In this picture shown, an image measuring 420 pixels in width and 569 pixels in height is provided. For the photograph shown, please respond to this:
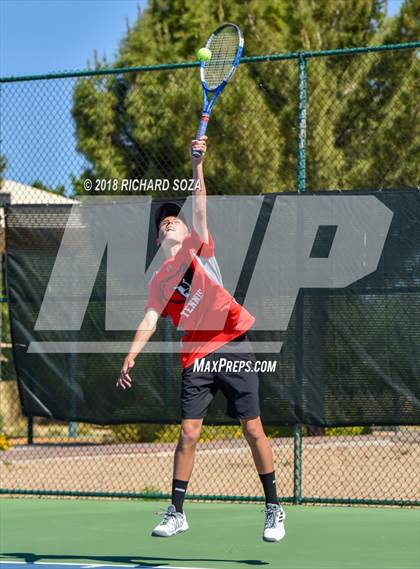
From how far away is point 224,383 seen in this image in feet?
22.0

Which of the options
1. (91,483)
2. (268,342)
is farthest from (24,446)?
(268,342)

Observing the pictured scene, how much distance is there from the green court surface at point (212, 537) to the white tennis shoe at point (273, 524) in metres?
0.14

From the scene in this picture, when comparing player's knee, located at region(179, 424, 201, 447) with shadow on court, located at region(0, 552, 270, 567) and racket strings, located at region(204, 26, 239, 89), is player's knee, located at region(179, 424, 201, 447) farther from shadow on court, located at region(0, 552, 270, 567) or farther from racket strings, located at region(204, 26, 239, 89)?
racket strings, located at region(204, 26, 239, 89)

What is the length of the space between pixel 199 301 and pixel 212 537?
1732mm

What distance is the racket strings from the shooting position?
7.77m

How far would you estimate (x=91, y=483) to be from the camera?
11.1 metres

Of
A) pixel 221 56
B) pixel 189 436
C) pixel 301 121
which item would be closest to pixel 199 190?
pixel 189 436

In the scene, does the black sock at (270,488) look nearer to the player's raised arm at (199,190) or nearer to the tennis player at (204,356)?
the tennis player at (204,356)

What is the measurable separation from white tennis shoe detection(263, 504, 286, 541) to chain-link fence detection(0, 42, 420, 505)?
143 inches

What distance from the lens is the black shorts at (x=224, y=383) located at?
21.8 ft
